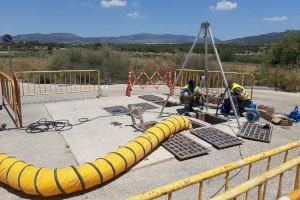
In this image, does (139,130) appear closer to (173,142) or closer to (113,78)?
(173,142)

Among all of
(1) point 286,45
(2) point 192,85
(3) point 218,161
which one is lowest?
(3) point 218,161

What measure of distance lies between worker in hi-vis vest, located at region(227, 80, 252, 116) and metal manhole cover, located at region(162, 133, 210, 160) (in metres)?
2.88

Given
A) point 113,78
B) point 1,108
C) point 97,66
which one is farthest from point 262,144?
point 97,66

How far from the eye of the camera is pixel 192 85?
988cm

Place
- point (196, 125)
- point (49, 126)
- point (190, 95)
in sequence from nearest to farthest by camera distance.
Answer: point (49, 126), point (196, 125), point (190, 95)

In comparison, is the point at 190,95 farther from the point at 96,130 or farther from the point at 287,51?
the point at 287,51

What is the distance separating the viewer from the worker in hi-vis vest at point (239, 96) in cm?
950

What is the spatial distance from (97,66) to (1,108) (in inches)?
408

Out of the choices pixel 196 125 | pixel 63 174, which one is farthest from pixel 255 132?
pixel 63 174

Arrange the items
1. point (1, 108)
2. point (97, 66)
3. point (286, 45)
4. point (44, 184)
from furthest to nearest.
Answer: point (286, 45), point (97, 66), point (1, 108), point (44, 184)

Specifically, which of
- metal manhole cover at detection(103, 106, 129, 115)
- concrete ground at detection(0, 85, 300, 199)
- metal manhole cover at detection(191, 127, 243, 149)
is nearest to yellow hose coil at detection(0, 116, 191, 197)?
concrete ground at detection(0, 85, 300, 199)

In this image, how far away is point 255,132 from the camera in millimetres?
8094

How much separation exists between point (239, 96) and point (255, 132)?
68.4 inches

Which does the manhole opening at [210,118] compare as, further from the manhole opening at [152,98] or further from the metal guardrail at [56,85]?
the metal guardrail at [56,85]
